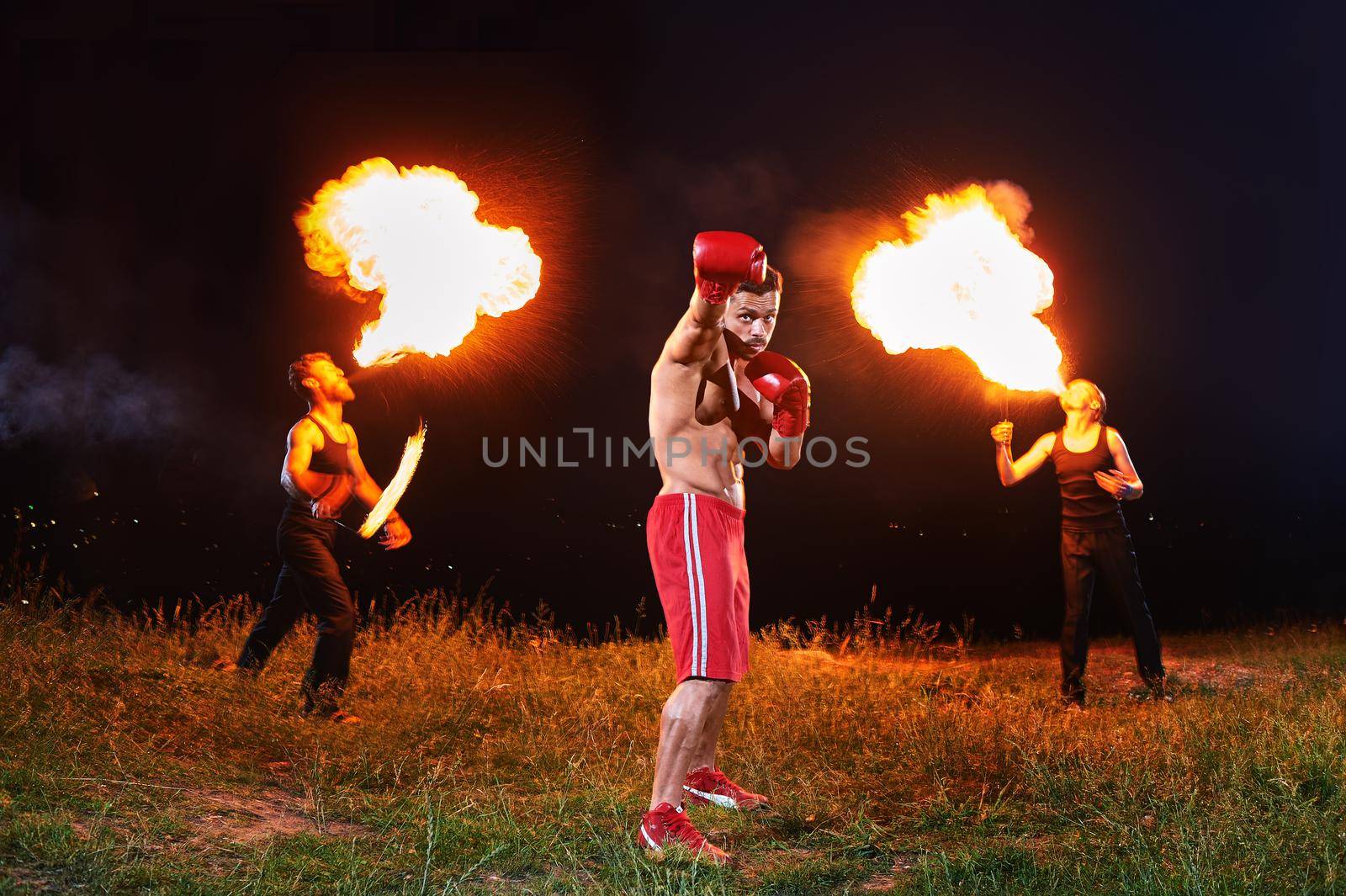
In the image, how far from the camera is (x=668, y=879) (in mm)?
3311

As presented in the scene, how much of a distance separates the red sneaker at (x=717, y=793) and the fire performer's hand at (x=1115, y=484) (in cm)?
324

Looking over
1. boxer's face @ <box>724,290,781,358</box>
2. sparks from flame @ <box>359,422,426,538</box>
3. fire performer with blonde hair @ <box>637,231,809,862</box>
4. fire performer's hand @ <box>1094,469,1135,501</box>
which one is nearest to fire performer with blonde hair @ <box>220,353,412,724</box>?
sparks from flame @ <box>359,422,426,538</box>

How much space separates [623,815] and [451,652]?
3.19 meters

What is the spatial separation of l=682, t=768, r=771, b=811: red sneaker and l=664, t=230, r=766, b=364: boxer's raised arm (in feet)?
5.90

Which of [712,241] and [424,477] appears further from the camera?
[424,477]

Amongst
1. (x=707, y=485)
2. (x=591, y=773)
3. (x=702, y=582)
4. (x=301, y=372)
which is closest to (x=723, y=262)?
(x=707, y=485)

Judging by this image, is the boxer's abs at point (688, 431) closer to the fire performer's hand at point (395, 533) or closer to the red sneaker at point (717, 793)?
the red sneaker at point (717, 793)

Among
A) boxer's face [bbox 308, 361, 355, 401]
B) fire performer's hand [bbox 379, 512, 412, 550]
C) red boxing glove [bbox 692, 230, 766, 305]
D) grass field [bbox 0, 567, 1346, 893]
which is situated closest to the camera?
grass field [bbox 0, 567, 1346, 893]

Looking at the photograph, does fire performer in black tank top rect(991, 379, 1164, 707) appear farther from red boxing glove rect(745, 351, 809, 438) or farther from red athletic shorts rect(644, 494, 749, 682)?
red athletic shorts rect(644, 494, 749, 682)

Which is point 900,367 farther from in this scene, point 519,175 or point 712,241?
point 712,241

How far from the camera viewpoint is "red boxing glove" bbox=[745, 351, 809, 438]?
4242 millimetres

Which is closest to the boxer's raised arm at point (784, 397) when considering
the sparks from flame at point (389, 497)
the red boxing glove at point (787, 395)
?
the red boxing glove at point (787, 395)

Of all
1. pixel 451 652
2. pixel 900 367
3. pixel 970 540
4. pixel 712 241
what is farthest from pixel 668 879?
pixel 970 540

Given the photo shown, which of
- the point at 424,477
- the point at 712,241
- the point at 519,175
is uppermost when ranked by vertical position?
the point at 519,175
